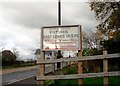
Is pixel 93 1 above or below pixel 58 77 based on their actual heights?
above

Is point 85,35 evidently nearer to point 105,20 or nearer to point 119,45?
point 105,20

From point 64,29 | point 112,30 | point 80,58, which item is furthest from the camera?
point 112,30

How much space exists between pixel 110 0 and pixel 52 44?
591 inches

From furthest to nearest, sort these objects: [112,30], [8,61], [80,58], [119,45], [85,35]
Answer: [8,61] → [85,35] → [112,30] → [119,45] → [80,58]

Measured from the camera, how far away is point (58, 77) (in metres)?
9.67

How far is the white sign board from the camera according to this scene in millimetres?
10047

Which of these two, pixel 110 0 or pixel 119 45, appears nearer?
pixel 119 45

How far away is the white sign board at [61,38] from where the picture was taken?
33.0ft

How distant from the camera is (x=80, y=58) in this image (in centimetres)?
943

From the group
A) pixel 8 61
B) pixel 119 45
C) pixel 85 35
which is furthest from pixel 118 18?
pixel 8 61

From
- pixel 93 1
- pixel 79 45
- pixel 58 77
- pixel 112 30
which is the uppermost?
pixel 93 1

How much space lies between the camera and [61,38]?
10195 millimetres

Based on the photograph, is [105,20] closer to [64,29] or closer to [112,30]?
[112,30]

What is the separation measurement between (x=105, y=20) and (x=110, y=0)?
1.75 metres
